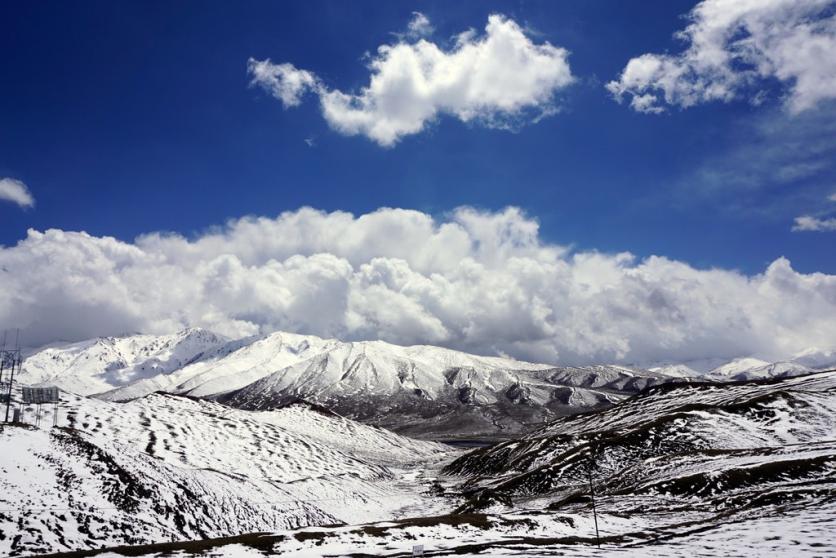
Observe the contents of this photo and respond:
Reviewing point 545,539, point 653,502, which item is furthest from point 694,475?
point 545,539

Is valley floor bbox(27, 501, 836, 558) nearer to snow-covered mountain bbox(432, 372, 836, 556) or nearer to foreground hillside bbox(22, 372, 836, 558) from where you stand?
foreground hillside bbox(22, 372, 836, 558)

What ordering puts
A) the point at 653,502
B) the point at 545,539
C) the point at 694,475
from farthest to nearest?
the point at 694,475, the point at 653,502, the point at 545,539

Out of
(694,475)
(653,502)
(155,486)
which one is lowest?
(653,502)

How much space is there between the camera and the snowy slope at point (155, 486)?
1973 inches

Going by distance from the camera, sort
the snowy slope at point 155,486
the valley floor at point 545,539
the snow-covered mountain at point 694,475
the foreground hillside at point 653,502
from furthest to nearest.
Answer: the snowy slope at point 155,486
the snow-covered mountain at point 694,475
the foreground hillside at point 653,502
the valley floor at point 545,539

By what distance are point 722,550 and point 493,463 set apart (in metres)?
141

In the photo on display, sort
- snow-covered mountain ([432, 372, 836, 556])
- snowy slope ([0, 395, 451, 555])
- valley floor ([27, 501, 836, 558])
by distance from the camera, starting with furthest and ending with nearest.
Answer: snowy slope ([0, 395, 451, 555]) → snow-covered mountain ([432, 372, 836, 556]) → valley floor ([27, 501, 836, 558])

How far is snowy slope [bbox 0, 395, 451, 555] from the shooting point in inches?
1973

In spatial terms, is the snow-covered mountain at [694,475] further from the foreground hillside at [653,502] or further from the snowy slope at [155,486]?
the snowy slope at [155,486]

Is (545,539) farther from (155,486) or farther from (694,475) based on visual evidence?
(155,486)

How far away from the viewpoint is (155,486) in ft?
213

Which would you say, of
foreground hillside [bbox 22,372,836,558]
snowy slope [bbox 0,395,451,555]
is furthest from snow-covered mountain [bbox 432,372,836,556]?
snowy slope [bbox 0,395,451,555]

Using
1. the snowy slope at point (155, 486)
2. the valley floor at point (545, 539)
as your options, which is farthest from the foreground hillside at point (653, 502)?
the snowy slope at point (155, 486)

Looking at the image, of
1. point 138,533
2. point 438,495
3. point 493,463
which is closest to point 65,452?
point 138,533
